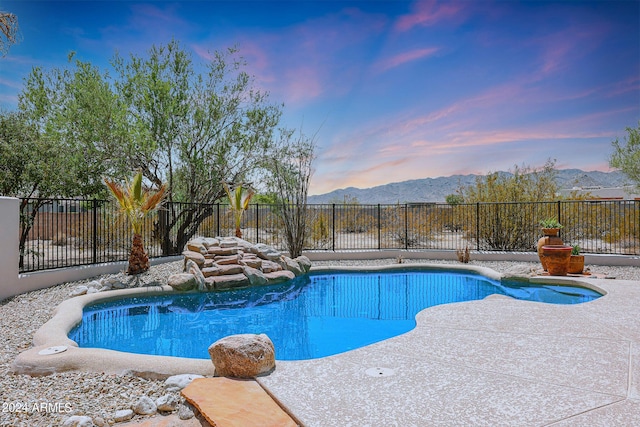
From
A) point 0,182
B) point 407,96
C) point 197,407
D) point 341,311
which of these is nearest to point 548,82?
point 407,96

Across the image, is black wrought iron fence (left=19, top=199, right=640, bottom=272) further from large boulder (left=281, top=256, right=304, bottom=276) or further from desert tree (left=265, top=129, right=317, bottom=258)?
large boulder (left=281, top=256, right=304, bottom=276)

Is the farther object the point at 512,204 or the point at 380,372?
the point at 512,204

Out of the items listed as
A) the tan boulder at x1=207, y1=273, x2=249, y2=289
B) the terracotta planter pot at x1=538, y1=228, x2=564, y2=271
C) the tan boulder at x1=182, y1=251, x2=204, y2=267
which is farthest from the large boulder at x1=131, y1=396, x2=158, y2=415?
the terracotta planter pot at x1=538, y1=228, x2=564, y2=271

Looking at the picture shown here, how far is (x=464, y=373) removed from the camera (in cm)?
325

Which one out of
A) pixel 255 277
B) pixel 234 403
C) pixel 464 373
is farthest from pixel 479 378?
pixel 255 277

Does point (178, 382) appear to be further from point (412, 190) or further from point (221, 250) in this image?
point (412, 190)

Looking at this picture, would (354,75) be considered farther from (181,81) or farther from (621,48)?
(621,48)

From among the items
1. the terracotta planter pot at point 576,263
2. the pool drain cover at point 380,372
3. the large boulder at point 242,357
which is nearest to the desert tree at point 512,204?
the terracotta planter pot at point 576,263

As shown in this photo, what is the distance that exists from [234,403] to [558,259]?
29.9 feet

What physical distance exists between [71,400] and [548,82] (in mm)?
18152

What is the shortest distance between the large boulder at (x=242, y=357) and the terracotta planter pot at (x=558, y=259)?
8.48 m

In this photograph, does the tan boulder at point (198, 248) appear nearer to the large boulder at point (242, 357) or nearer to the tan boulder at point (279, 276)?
the tan boulder at point (279, 276)

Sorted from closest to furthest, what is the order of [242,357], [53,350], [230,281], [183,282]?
[242,357]
[53,350]
[183,282]
[230,281]

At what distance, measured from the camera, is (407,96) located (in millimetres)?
18828
